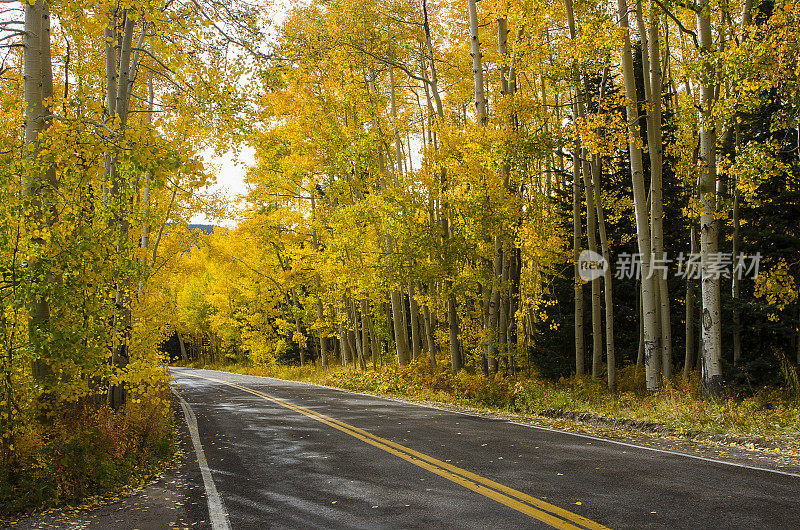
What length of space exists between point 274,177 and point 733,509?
18.3 meters

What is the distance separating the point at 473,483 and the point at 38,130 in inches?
262

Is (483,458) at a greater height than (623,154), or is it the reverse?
(623,154)

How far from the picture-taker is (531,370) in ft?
62.3

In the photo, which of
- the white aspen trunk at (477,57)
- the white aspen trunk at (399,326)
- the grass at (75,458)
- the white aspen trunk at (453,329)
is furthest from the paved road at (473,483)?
the white aspen trunk at (399,326)

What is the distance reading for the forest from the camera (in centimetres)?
675

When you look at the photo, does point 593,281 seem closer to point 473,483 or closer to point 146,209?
point 473,483

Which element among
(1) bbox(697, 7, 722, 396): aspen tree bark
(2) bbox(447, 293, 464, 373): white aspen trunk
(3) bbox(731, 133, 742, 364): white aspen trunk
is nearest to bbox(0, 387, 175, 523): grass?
(1) bbox(697, 7, 722, 396): aspen tree bark

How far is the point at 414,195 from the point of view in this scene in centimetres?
1550

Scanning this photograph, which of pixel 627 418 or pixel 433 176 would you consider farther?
pixel 433 176

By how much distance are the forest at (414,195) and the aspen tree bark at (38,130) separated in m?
0.04

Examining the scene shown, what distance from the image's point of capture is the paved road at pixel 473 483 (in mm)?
4871

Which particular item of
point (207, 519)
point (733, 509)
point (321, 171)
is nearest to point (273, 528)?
point (207, 519)

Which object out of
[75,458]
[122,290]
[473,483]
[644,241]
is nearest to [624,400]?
[644,241]

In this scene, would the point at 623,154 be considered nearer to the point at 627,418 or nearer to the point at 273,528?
the point at 627,418
